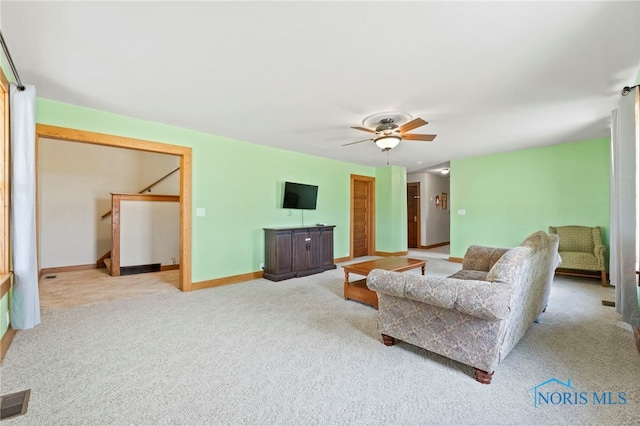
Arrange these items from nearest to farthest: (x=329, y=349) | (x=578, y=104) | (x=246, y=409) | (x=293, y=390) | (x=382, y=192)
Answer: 1. (x=246, y=409)
2. (x=293, y=390)
3. (x=329, y=349)
4. (x=578, y=104)
5. (x=382, y=192)

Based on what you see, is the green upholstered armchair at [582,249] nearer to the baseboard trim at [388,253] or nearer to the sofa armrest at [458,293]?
the baseboard trim at [388,253]

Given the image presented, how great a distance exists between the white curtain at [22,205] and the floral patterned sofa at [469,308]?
3095mm

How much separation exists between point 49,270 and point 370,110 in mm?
6668

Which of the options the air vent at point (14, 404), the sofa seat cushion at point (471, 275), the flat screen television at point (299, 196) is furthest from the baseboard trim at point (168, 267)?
the sofa seat cushion at point (471, 275)

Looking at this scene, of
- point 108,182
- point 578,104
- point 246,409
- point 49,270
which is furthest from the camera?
point 108,182

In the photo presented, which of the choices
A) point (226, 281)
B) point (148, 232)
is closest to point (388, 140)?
point (226, 281)

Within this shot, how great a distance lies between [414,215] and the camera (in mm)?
9320

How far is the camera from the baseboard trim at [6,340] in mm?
2238

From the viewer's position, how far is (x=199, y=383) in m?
1.91

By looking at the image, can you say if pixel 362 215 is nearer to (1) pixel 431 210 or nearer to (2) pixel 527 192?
(1) pixel 431 210

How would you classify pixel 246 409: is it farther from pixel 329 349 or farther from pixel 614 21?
pixel 614 21

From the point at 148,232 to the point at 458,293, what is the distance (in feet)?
18.9

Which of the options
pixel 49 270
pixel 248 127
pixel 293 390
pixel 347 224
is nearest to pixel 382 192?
pixel 347 224

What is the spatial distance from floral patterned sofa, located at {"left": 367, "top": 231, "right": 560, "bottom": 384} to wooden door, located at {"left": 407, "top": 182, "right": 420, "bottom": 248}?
6.77 metres
